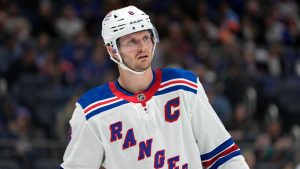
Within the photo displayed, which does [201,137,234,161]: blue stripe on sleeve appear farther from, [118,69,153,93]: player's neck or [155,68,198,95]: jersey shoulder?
[118,69,153,93]: player's neck

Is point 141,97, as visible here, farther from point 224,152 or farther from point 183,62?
point 183,62

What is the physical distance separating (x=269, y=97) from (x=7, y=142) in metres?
3.66

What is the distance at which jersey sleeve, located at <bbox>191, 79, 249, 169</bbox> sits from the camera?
4.13m

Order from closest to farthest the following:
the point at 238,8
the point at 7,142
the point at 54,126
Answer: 1. the point at 7,142
2. the point at 54,126
3. the point at 238,8

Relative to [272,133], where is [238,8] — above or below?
above

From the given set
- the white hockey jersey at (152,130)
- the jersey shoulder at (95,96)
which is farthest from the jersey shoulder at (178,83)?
the jersey shoulder at (95,96)

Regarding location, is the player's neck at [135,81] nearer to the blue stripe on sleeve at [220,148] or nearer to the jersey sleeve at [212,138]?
the jersey sleeve at [212,138]

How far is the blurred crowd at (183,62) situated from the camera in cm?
956

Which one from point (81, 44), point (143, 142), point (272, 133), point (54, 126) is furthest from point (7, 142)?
point (143, 142)

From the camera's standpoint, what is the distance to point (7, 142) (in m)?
9.27

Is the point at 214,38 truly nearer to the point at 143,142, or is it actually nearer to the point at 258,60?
the point at 258,60


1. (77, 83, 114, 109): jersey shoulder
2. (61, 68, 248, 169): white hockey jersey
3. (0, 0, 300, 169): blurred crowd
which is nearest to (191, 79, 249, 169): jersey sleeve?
(61, 68, 248, 169): white hockey jersey

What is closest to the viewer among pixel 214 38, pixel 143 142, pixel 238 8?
pixel 143 142

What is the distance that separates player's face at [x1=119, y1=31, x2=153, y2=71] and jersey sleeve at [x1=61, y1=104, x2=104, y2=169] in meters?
0.37
